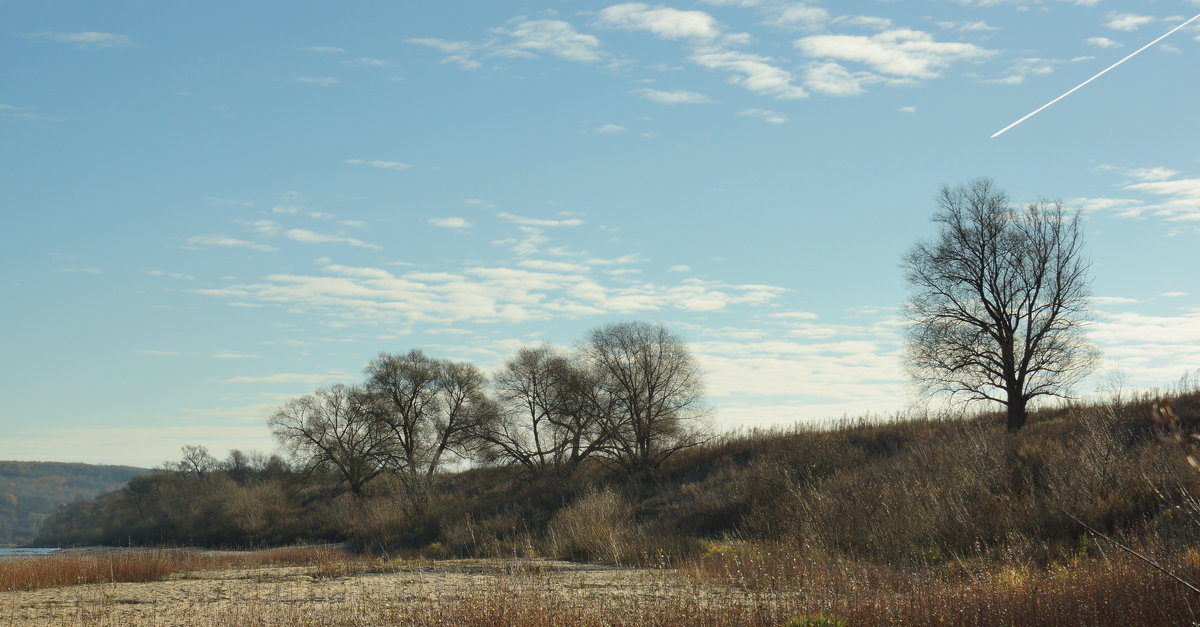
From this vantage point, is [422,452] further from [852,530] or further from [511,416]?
[852,530]

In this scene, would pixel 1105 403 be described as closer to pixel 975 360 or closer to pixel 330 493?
pixel 975 360

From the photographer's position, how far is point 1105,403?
32.3m

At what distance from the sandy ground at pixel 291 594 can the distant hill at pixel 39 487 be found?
82.1 m

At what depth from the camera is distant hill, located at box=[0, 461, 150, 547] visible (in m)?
102

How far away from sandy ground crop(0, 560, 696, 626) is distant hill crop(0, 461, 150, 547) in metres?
82.1

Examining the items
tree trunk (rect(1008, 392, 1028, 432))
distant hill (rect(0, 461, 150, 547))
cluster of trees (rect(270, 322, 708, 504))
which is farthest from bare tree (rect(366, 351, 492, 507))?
distant hill (rect(0, 461, 150, 547))

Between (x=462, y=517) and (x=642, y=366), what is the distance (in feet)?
42.1

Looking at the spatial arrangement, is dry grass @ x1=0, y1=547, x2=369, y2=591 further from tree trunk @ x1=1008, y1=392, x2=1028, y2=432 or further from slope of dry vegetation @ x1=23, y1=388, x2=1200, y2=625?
tree trunk @ x1=1008, y1=392, x2=1028, y2=432

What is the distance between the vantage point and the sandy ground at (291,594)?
1271cm

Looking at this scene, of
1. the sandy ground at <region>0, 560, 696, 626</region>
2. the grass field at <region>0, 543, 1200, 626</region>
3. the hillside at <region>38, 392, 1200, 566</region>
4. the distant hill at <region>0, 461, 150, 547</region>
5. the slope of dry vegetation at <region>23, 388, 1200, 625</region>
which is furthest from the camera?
the distant hill at <region>0, 461, 150, 547</region>

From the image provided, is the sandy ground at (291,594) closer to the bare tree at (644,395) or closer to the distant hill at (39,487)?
the bare tree at (644,395)

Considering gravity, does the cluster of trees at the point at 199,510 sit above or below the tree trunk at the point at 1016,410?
below

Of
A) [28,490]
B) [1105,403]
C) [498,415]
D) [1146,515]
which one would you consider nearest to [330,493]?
[498,415]

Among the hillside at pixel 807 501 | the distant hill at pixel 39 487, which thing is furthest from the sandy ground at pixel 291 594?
the distant hill at pixel 39 487
